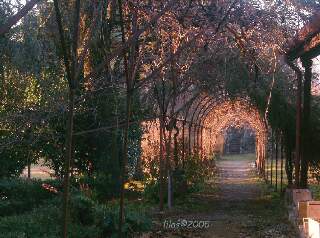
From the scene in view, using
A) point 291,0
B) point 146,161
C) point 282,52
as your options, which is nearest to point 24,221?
point 291,0

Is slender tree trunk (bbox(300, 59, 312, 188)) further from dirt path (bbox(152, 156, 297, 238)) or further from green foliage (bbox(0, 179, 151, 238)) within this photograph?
green foliage (bbox(0, 179, 151, 238))

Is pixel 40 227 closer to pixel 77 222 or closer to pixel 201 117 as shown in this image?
pixel 77 222

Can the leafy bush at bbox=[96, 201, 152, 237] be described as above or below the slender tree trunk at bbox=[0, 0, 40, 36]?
below

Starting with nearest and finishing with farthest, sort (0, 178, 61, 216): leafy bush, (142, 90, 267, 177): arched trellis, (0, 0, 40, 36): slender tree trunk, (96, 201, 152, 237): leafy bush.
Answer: (0, 0, 40, 36): slender tree trunk
(96, 201, 152, 237): leafy bush
(0, 178, 61, 216): leafy bush
(142, 90, 267, 177): arched trellis

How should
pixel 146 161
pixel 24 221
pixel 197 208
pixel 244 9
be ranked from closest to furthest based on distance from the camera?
pixel 24 221 → pixel 244 9 → pixel 197 208 → pixel 146 161

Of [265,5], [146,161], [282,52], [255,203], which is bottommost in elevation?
[255,203]

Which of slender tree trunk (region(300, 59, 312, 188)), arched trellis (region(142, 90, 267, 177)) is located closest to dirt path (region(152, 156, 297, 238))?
slender tree trunk (region(300, 59, 312, 188))

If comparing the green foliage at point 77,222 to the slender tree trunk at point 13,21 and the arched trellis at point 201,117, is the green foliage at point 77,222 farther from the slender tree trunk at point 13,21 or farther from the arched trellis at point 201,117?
the arched trellis at point 201,117

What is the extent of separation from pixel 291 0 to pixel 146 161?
29.3ft

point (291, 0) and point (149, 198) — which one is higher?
point (291, 0)

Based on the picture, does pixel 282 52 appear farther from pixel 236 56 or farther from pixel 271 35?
pixel 236 56

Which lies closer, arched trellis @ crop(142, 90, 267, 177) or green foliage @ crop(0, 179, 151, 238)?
green foliage @ crop(0, 179, 151, 238)

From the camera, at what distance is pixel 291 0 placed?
6965 millimetres

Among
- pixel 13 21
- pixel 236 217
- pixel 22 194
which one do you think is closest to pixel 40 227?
pixel 22 194
